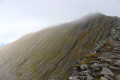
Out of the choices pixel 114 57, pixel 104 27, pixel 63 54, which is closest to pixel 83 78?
pixel 114 57

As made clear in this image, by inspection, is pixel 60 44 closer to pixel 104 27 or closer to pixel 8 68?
pixel 104 27

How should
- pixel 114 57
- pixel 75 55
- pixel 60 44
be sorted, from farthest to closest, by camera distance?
pixel 60 44
pixel 75 55
pixel 114 57

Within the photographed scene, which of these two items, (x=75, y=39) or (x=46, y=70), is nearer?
(x=46, y=70)

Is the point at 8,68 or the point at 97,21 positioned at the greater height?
the point at 97,21

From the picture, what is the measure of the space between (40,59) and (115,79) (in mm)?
159078

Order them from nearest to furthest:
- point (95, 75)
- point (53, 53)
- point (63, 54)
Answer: point (95, 75), point (63, 54), point (53, 53)

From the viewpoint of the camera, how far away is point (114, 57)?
16.7m

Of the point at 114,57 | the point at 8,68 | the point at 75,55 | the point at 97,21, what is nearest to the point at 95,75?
the point at 114,57

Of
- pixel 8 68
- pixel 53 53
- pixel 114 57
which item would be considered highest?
pixel 114 57

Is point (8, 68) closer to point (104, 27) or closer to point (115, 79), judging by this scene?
point (104, 27)

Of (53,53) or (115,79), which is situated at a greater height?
(115,79)

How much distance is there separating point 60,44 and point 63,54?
2756 centimetres

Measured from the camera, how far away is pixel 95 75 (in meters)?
11.7

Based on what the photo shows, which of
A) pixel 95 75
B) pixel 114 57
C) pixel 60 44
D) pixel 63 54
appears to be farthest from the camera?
pixel 60 44
